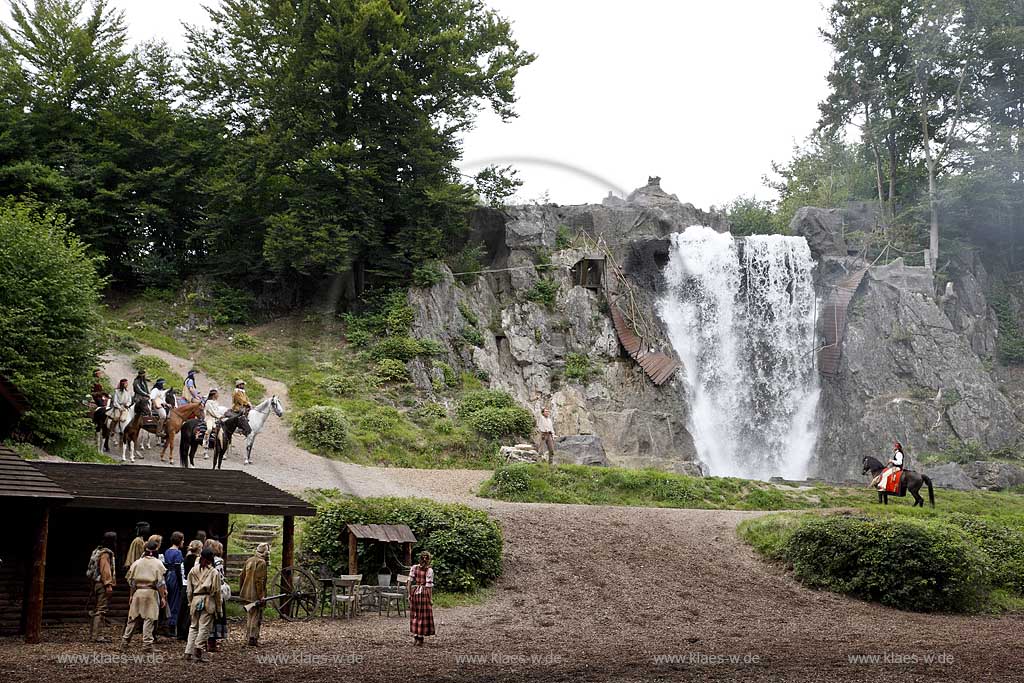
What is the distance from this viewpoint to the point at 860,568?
74.9 feet

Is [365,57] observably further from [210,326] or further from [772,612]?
[772,612]

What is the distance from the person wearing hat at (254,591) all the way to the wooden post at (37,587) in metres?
3.21

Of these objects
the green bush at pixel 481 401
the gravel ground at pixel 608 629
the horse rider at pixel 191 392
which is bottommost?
the gravel ground at pixel 608 629

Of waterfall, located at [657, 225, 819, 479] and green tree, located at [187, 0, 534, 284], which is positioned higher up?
green tree, located at [187, 0, 534, 284]

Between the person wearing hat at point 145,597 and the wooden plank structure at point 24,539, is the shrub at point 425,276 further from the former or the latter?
the person wearing hat at point 145,597

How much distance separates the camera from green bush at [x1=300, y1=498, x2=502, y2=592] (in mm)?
21391

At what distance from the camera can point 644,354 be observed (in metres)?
46.8

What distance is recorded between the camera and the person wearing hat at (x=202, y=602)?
555 inches

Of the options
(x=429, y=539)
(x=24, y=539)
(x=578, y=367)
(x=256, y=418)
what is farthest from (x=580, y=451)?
(x=24, y=539)

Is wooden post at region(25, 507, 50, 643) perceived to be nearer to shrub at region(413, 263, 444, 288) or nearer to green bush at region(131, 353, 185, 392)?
green bush at region(131, 353, 185, 392)

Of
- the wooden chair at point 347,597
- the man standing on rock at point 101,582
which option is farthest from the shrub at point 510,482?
the man standing on rock at point 101,582

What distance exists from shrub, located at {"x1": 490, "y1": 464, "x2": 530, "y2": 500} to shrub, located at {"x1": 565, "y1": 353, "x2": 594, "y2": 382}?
15.4 meters

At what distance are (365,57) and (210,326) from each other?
14.1 metres

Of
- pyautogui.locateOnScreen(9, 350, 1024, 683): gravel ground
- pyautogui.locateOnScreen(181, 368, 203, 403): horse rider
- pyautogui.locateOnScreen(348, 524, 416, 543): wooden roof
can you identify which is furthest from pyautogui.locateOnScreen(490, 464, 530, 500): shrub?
pyautogui.locateOnScreen(181, 368, 203, 403): horse rider
